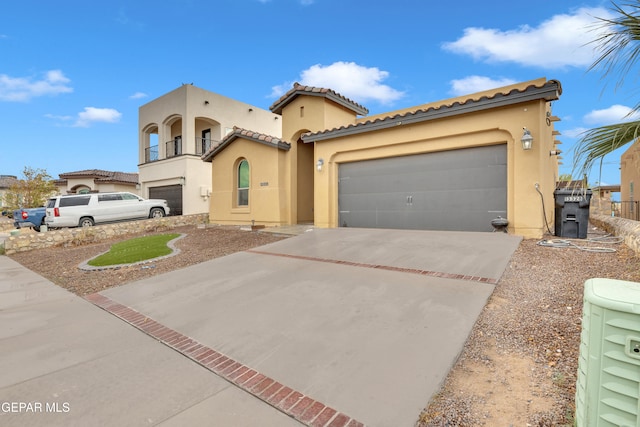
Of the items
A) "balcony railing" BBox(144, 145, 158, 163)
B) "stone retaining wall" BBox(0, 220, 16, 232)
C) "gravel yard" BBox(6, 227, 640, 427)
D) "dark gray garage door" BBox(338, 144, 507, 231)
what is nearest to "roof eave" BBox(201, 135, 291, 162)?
"dark gray garage door" BBox(338, 144, 507, 231)

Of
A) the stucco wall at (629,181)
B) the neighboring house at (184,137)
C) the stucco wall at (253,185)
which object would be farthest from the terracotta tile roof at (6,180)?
the stucco wall at (629,181)

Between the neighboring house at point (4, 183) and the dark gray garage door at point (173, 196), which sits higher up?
the neighboring house at point (4, 183)

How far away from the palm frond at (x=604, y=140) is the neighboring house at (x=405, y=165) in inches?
218

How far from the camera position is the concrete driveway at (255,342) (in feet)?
7.64

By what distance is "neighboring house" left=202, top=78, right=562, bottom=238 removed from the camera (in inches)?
301

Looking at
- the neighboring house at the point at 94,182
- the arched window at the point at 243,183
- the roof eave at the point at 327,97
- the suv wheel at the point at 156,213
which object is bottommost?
the suv wheel at the point at 156,213

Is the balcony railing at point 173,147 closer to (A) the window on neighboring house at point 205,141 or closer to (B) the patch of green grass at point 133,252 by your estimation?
(A) the window on neighboring house at point 205,141

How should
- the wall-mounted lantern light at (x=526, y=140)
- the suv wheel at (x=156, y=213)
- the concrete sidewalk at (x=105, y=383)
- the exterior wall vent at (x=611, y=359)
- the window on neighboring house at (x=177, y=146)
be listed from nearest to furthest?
the exterior wall vent at (x=611, y=359)
the concrete sidewalk at (x=105, y=383)
the wall-mounted lantern light at (x=526, y=140)
the suv wheel at (x=156, y=213)
the window on neighboring house at (x=177, y=146)

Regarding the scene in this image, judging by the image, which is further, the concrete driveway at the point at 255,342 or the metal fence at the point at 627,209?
the metal fence at the point at 627,209

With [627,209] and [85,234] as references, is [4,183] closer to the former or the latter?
[85,234]

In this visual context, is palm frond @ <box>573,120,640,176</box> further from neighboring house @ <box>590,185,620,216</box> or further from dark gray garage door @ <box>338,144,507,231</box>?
neighboring house @ <box>590,185,620,216</box>

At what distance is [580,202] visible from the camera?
7.39m

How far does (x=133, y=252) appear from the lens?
9070 millimetres

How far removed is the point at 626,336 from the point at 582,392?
443mm
